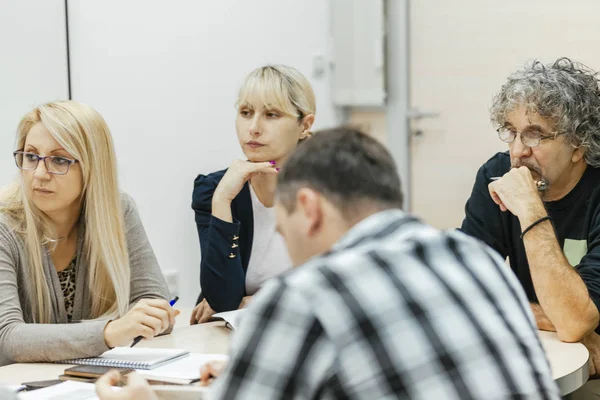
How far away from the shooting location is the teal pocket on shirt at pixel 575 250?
7.42 ft

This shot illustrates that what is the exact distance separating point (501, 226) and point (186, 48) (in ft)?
6.09

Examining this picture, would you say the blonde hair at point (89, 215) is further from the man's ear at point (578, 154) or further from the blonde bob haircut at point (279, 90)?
the man's ear at point (578, 154)

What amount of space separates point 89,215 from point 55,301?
0.77 ft

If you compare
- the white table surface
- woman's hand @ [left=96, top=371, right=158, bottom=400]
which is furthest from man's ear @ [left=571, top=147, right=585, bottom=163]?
woman's hand @ [left=96, top=371, right=158, bottom=400]

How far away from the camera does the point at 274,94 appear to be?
268 centimetres

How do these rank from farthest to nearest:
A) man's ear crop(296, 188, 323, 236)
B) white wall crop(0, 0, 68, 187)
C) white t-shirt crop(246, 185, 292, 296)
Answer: white wall crop(0, 0, 68, 187) < white t-shirt crop(246, 185, 292, 296) < man's ear crop(296, 188, 323, 236)

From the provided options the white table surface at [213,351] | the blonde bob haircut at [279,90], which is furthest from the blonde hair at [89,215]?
the blonde bob haircut at [279,90]

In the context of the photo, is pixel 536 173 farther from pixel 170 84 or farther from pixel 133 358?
pixel 170 84

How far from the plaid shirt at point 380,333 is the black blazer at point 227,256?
4.77 feet

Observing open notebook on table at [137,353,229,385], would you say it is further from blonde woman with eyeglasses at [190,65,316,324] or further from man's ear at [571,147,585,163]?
man's ear at [571,147,585,163]

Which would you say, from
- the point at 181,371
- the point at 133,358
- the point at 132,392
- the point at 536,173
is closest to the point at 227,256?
the point at 133,358

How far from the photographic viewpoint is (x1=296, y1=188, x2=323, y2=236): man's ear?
1.02 m

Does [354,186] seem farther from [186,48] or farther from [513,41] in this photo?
[513,41]

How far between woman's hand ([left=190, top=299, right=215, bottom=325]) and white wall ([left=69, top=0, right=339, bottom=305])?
122 centimetres
